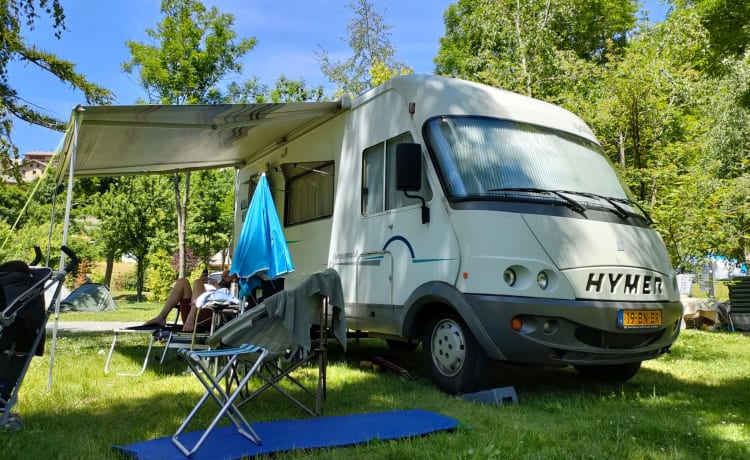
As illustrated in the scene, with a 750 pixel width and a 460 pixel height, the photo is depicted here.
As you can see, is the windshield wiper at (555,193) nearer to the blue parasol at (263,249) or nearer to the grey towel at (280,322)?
the grey towel at (280,322)

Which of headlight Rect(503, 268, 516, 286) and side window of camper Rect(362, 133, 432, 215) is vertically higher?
side window of camper Rect(362, 133, 432, 215)

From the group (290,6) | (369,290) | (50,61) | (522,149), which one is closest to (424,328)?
(369,290)

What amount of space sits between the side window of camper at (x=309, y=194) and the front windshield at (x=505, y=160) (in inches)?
77.1

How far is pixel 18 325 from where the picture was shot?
4074 mm

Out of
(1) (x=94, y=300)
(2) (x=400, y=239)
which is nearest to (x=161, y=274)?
(1) (x=94, y=300)

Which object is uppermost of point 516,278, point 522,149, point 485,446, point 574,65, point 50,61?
point 574,65

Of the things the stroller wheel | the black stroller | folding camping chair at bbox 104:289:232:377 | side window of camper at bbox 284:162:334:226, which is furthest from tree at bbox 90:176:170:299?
the stroller wheel

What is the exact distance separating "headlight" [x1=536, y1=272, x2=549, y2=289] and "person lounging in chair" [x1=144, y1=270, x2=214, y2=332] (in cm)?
353

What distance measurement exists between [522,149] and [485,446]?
8.81ft

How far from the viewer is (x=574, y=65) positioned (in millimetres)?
13891

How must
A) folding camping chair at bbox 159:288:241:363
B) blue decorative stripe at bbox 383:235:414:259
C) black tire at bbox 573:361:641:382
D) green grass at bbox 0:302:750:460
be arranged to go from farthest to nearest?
folding camping chair at bbox 159:288:241:363 < black tire at bbox 573:361:641:382 < blue decorative stripe at bbox 383:235:414:259 < green grass at bbox 0:302:750:460

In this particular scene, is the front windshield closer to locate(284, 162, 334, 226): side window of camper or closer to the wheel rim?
the wheel rim

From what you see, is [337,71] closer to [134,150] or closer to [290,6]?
[290,6]

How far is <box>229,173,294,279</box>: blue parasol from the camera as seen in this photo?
6.45m
